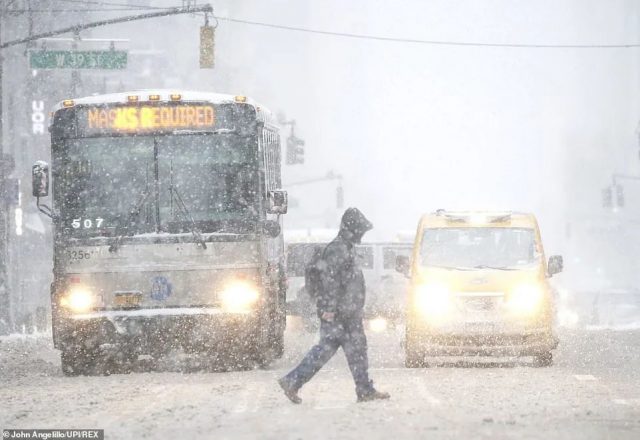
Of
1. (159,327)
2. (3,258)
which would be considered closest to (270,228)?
(159,327)

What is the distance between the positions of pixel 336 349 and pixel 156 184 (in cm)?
534

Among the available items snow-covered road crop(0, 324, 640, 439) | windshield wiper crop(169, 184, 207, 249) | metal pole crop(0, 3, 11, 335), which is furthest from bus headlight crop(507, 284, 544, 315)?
metal pole crop(0, 3, 11, 335)

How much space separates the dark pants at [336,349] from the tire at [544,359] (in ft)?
18.4

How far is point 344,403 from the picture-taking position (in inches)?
477

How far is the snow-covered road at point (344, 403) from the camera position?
10.1 meters

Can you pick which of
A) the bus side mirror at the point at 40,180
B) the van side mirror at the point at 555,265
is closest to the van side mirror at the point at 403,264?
the van side mirror at the point at 555,265

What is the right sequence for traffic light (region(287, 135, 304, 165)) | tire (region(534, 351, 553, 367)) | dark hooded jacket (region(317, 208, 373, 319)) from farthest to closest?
traffic light (region(287, 135, 304, 165))
tire (region(534, 351, 553, 367))
dark hooded jacket (region(317, 208, 373, 319))

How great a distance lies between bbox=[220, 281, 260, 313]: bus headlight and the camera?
16.3 meters

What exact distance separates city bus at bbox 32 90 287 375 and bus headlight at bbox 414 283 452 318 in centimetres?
198

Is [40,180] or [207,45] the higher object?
[207,45]

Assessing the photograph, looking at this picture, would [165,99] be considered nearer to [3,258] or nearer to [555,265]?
[555,265]

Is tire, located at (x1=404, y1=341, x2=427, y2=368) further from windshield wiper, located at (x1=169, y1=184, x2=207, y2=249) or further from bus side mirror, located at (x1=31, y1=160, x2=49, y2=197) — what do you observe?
bus side mirror, located at (x1=31, y1=160, x2=49, y2=197)

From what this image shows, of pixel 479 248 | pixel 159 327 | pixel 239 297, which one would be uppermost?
pixel 479 248

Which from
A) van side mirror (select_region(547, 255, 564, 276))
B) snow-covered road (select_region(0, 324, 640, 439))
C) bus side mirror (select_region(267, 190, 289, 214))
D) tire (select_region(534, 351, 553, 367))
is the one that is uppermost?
bus side mirror (select_region(267, 190, 289, 214))
